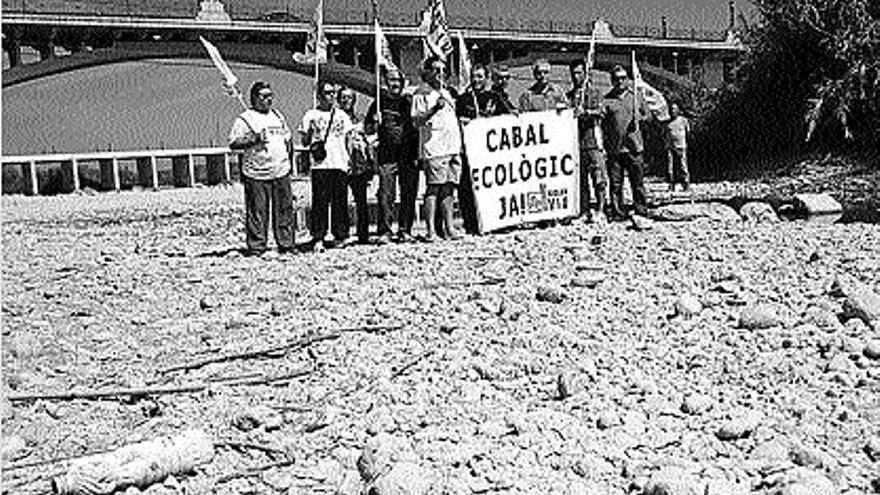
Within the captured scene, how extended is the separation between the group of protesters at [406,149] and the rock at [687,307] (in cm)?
383

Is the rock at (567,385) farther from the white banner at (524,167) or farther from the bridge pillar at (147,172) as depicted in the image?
the bridge pillar at (147,172)

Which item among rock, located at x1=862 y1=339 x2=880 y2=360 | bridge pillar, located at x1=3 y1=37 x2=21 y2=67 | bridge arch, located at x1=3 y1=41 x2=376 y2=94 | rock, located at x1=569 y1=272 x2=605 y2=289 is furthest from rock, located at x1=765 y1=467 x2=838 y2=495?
bridge pillar, located at x1=3 y1=37 x2=21 y2=67

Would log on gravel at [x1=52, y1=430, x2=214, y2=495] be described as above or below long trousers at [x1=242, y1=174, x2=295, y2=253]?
below

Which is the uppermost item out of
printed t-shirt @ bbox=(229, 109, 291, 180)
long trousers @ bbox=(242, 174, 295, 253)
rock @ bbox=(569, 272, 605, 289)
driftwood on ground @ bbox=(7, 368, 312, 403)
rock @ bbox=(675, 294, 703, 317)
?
printed t-shirt @ bbox=(229, 109, 291, 180)

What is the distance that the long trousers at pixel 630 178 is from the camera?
36.0ft

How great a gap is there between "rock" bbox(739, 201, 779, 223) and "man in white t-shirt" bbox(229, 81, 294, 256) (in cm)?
423

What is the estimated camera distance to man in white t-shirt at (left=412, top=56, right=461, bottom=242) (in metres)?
9.88

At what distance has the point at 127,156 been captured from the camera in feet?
123

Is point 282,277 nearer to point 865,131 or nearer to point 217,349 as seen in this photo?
point 217,349

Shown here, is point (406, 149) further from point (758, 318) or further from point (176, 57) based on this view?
point (176, 57)

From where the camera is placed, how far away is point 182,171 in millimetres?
37281

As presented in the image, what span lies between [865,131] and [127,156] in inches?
965

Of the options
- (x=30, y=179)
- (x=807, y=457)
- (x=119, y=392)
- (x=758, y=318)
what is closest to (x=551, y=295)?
(x=758, y=318)

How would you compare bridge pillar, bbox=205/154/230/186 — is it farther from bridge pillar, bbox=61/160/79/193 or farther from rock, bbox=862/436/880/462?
rock, bbox=862/436/880/462
